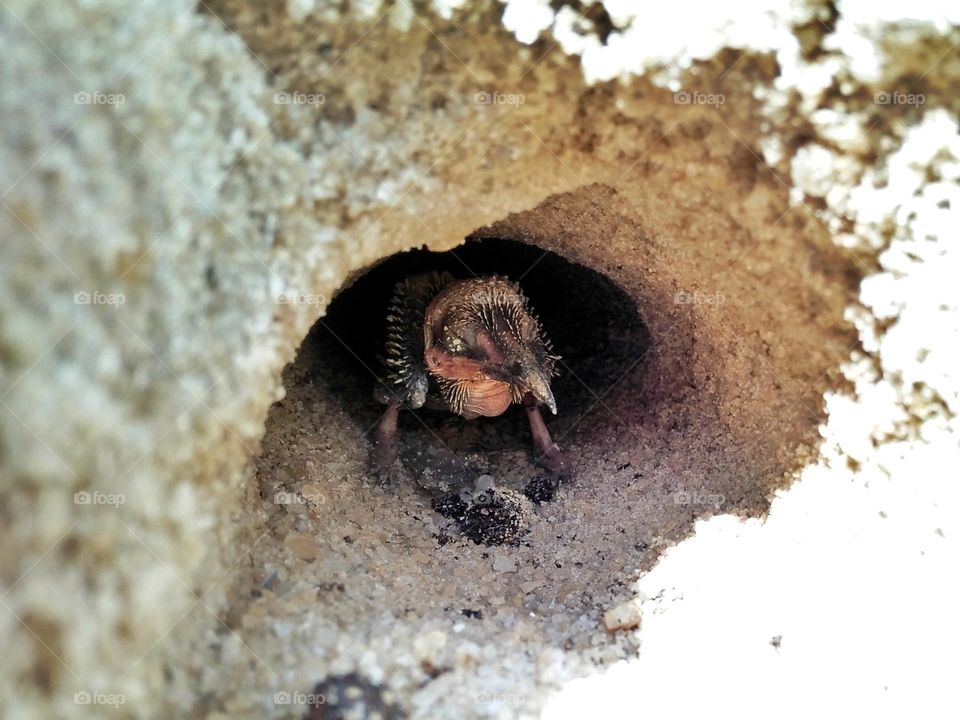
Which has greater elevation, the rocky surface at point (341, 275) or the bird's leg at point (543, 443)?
the rocky surface at point (341, 275)

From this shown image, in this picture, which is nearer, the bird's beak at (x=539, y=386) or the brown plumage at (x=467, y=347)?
the bird's beak at (x=539, y=386)

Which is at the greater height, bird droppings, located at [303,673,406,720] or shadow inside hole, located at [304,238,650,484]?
shadow inside hole, located at [304,238,650,484]

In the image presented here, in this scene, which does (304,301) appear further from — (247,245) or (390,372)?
(390,372)

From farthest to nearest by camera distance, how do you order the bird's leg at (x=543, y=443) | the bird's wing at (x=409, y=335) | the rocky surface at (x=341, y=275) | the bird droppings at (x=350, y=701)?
the bird's wing at (x=409, y=335) < the bird's leg at (x=543, y=443) < the bird droppings at (x=350, y=701) < the rocky surface at (x=341, y=275)

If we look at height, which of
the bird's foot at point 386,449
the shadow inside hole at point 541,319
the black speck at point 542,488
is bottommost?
the black speck at point 542,488

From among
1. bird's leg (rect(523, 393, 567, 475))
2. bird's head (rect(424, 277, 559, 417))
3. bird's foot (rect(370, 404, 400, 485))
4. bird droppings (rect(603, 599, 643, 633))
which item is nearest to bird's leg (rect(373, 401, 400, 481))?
bird's foot (rect(370, 404, 400, 485))

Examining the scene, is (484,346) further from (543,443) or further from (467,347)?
(543,443)

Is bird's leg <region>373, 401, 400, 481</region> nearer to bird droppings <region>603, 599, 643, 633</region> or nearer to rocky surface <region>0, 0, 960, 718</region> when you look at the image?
rocky surface <region>0, 0, 960, 718</region>

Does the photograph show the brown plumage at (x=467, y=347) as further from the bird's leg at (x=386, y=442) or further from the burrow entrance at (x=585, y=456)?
the burrow entrance at (x=585, y=456)

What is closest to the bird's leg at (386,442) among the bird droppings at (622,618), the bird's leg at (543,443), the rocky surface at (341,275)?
the rocky surface at (341,275)
